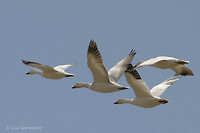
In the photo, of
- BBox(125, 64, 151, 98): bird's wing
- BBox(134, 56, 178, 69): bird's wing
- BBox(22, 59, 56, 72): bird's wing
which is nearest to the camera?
BBox(125, 64, 151, 98): bird's wing

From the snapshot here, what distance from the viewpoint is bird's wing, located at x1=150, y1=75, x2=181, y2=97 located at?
14898mm

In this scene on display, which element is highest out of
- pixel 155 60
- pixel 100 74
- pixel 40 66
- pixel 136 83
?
pixel 40 66

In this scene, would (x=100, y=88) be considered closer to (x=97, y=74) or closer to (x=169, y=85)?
(x=97, y=74)

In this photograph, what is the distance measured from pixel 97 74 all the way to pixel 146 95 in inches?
57.4

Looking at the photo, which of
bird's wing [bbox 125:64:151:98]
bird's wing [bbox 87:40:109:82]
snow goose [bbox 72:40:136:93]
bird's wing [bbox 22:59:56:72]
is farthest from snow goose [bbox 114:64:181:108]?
bird's wing [bbox 22:59:56:72]

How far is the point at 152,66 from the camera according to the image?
47.9 ft

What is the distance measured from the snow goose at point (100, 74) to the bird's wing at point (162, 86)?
1.16 metres

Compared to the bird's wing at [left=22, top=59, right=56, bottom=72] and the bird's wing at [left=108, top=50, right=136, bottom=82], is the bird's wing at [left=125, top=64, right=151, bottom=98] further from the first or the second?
the bird's wing at [left=22, top=59, right=56, bottom=72]

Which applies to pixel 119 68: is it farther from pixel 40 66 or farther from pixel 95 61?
pixel 40 66

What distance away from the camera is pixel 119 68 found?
590 inches

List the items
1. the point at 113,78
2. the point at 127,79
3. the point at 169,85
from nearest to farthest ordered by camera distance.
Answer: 1. the point at 127,79
2. the point at 113,78
3. the point at 169,85

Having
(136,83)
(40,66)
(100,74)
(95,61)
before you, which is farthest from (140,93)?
(40,66)

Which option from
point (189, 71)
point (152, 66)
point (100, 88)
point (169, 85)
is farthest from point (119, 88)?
point (189, 71)

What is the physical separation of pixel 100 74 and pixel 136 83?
1.04 meters
